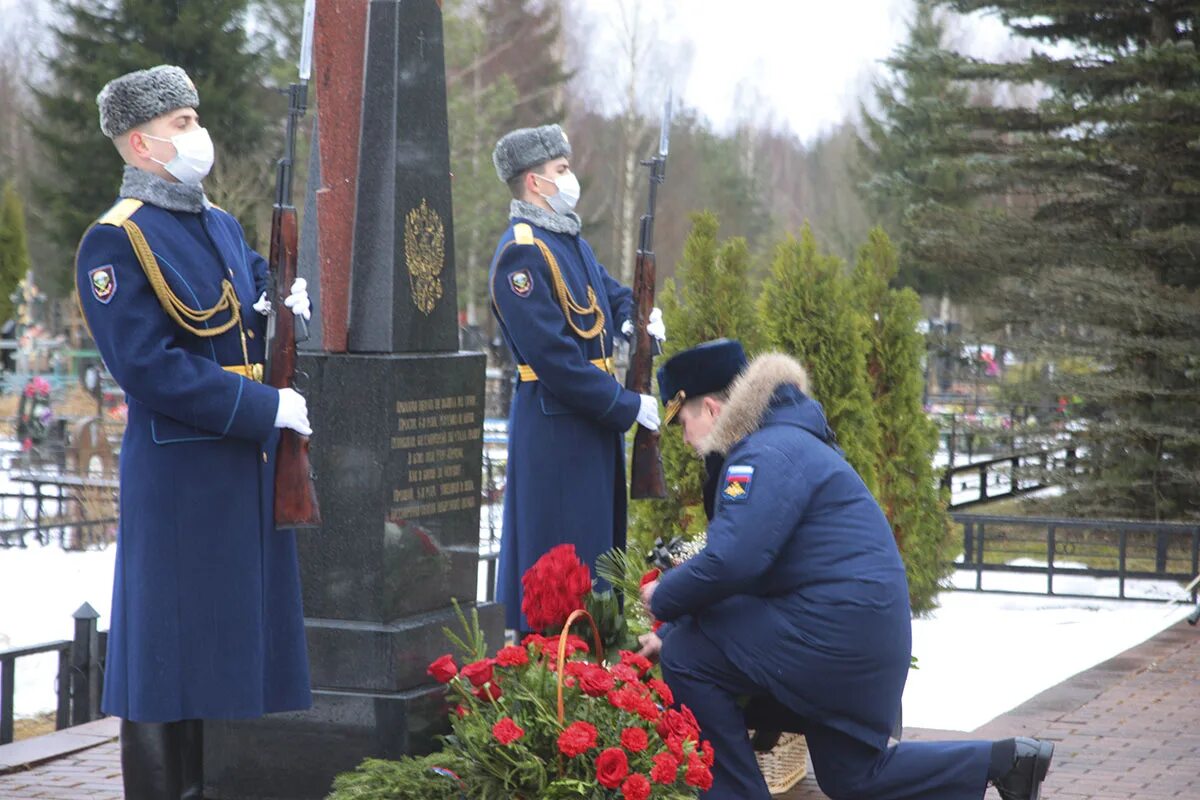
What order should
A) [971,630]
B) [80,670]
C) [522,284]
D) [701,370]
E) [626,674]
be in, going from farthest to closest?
[971,630] → [80,670] → [522,284] → [701,370] → [626,674]

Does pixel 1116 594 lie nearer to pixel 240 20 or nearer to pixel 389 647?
pixel 389 647

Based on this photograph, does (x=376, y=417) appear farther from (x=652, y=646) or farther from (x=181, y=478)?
(x=652, y=646)

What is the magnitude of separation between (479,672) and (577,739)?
528 mm

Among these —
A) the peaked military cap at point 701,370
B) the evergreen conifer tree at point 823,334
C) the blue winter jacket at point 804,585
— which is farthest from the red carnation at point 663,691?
the evergreen conifer tree at point 823,334

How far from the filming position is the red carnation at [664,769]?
3787 mm

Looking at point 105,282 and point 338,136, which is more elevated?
point 338,136

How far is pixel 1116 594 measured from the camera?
415 inches

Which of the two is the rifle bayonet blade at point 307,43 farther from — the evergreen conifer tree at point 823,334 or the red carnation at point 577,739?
the evergreen conifer tree at point 823,334

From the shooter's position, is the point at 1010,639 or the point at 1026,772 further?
the point at 1010,639

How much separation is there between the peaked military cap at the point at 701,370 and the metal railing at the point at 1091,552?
6237 mm

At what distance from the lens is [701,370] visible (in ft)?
15.0

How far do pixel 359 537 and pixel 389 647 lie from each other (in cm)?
34

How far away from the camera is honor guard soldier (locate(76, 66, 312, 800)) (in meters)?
4.17

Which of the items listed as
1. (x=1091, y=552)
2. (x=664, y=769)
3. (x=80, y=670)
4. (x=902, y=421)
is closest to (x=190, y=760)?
(x=664, y=769)
